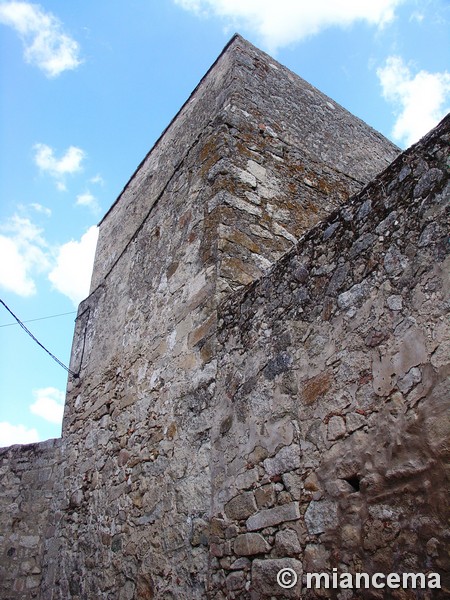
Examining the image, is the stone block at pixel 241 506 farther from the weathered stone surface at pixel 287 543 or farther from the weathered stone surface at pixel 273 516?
the weathered stone surface at pixel 287 543

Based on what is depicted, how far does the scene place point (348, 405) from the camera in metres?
2.46

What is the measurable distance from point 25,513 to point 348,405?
14.9 feet

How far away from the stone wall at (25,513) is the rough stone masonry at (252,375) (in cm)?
2

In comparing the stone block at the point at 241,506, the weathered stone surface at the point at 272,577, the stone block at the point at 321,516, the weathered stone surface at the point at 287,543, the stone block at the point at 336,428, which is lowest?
the weathered stone surface at the point at 272,577

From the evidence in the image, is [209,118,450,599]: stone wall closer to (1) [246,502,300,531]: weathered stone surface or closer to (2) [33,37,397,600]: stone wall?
(1) [246,502,300,531]: weathered stone surface

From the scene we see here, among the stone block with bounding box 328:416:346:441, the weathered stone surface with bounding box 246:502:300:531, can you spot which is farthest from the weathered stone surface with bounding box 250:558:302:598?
the stone block with bounding box 328:416:346:441

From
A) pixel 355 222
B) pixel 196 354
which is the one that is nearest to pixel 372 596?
pixel 355 222

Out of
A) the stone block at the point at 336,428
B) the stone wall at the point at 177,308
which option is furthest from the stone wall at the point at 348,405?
the stone wall at the point at 177,308

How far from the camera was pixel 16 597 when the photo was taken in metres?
5.22

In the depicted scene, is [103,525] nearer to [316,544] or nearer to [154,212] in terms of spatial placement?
[316,544]

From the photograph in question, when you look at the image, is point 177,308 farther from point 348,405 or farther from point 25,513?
point 25,513

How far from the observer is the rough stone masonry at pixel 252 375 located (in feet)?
7.30

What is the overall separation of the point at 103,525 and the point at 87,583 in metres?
0.50

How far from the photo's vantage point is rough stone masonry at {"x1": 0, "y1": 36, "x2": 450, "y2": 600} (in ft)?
7.30
